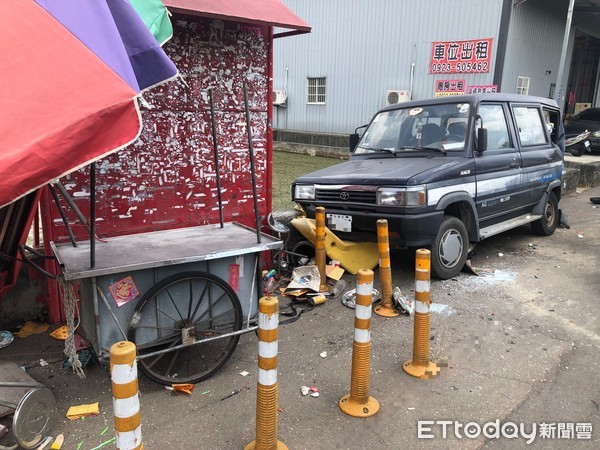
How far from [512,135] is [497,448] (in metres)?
4.69

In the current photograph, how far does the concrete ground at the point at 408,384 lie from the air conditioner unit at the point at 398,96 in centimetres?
1096

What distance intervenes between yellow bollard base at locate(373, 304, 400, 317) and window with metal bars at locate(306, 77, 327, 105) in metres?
14.6

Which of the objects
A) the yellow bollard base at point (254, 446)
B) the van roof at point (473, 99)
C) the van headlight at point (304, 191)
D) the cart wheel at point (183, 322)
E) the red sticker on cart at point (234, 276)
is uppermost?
the van roof at point (473, 99)

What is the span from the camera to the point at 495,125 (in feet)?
20.1

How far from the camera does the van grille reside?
5.19 metres

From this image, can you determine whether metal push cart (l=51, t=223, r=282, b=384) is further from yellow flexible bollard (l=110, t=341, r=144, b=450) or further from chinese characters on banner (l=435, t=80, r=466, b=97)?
chinese characters on banner (l=435, t=80, r=466, b=97)

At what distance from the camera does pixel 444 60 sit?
1421cm

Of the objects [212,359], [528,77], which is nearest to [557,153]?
[212,359]

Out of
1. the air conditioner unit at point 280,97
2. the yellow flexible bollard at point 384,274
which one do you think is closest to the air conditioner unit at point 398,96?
the air conditioner unit at point 280,97

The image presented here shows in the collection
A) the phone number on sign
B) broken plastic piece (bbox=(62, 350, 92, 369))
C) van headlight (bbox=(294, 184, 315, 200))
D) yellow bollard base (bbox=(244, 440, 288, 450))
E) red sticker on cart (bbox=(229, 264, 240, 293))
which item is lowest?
broken plastic piece (bbox=(62, 350, 92, 369))

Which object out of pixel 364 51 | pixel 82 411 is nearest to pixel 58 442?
pixel 82 411

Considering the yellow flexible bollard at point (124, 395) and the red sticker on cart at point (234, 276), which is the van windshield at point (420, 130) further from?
the yellow flexible bollard at point (124, 395)

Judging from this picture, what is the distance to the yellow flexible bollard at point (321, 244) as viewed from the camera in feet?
16.9

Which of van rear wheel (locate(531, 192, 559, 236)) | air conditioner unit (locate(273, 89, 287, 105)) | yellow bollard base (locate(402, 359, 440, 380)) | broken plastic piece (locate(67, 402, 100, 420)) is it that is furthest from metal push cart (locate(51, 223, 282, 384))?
air conditioner unit (locate(273, 89, 287, 105))
